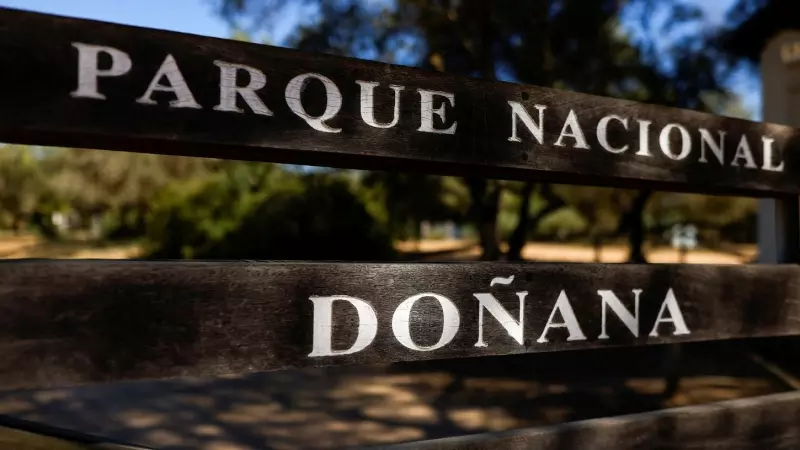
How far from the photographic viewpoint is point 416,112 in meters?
1.75

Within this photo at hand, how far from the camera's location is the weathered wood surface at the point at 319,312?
1.36 meters

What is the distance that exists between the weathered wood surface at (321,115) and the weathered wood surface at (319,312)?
28 centimetres

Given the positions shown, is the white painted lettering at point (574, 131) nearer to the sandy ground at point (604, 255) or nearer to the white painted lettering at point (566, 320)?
the white painted lettering at point (566, 320)

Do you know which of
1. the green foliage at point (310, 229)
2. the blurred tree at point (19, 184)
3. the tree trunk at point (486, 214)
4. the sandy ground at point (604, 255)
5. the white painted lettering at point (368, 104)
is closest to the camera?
the white painted lettering at point (368, 104)

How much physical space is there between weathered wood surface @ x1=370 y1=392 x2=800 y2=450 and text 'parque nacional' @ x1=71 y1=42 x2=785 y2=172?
77 centimetres

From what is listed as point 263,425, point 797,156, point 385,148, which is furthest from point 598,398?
point 385,148

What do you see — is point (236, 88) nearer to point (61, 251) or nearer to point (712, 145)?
point (712, 145)

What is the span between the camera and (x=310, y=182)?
44.0ft

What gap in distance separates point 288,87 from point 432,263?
57 cm

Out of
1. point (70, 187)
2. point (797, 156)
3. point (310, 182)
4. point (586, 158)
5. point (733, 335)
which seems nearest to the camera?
point (586, 158)

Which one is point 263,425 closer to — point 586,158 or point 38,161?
point 586,158

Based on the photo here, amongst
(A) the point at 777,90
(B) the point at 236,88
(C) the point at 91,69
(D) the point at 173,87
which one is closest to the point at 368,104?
(B) the point at 236,88

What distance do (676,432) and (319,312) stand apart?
1.14 metres

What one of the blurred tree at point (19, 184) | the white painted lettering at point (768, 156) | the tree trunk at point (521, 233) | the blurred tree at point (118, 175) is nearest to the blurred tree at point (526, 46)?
the tree trunk at point (521, 233)
